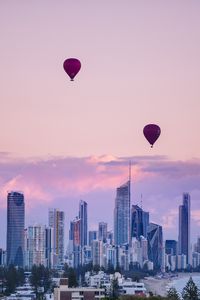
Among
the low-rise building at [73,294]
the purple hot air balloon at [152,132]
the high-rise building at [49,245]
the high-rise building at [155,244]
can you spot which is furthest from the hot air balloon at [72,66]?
the high-rise building at [155,244]

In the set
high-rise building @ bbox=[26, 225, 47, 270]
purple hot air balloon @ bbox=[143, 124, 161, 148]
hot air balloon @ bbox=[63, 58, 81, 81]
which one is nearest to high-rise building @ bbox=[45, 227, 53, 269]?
high-rise building @ bbox=[26, 225, 47, 270]

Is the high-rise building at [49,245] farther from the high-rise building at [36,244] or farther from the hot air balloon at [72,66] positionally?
the hot air balloon at [72,66]

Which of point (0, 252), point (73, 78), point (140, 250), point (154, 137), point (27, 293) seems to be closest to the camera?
point (73, 78)

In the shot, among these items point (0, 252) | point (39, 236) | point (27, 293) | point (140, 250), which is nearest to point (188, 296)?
point (27, 293)

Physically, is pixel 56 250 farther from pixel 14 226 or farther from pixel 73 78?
pixel 73 78

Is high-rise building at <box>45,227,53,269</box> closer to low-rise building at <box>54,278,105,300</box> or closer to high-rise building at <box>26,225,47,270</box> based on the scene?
high-rise building at <box>26,225,47,270</box>

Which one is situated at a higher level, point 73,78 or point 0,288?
point 73,78
